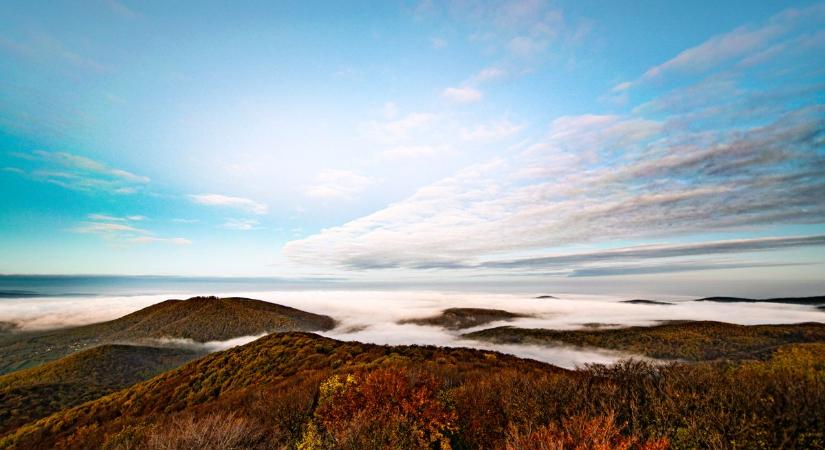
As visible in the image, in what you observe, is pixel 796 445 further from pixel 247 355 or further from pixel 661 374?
pixel 247 355

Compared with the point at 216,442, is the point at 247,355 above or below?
below

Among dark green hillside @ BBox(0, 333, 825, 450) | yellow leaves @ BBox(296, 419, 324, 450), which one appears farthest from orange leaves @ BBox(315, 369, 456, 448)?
yellow leaves @ BBox(296, 419, 324, 450)

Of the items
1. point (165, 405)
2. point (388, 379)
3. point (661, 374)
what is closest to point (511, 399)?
point (388, 379)

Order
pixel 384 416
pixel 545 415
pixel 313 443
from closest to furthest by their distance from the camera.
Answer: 1. pixel 313 443
2. pixel 384 416
3. pixel 545 415

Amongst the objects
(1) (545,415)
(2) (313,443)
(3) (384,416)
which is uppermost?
(3) (384,416)

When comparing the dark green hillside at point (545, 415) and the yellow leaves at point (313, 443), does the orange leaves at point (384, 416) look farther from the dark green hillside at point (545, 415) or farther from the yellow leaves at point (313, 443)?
the yellow leaves at point (313, 443)

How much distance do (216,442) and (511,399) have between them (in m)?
21.3

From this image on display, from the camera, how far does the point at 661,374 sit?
2983cm

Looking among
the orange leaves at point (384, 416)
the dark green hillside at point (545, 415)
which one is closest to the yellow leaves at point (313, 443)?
the dark green hillside at point (545, 415)

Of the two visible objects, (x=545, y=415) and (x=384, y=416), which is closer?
(x=384, y=416)

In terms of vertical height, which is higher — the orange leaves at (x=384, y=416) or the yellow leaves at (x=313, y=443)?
the orange leaves at (x=384, y=416)

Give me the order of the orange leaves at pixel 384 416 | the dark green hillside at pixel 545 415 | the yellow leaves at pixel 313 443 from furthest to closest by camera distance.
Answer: the yellow leaves at pixel 313 443
the orange leaves at pixel 384 416
the dark green hillside at pixel 545 415

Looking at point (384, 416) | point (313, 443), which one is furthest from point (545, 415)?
point (313, 443)

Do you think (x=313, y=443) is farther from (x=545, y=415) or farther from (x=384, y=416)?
(x=545, y=415)
